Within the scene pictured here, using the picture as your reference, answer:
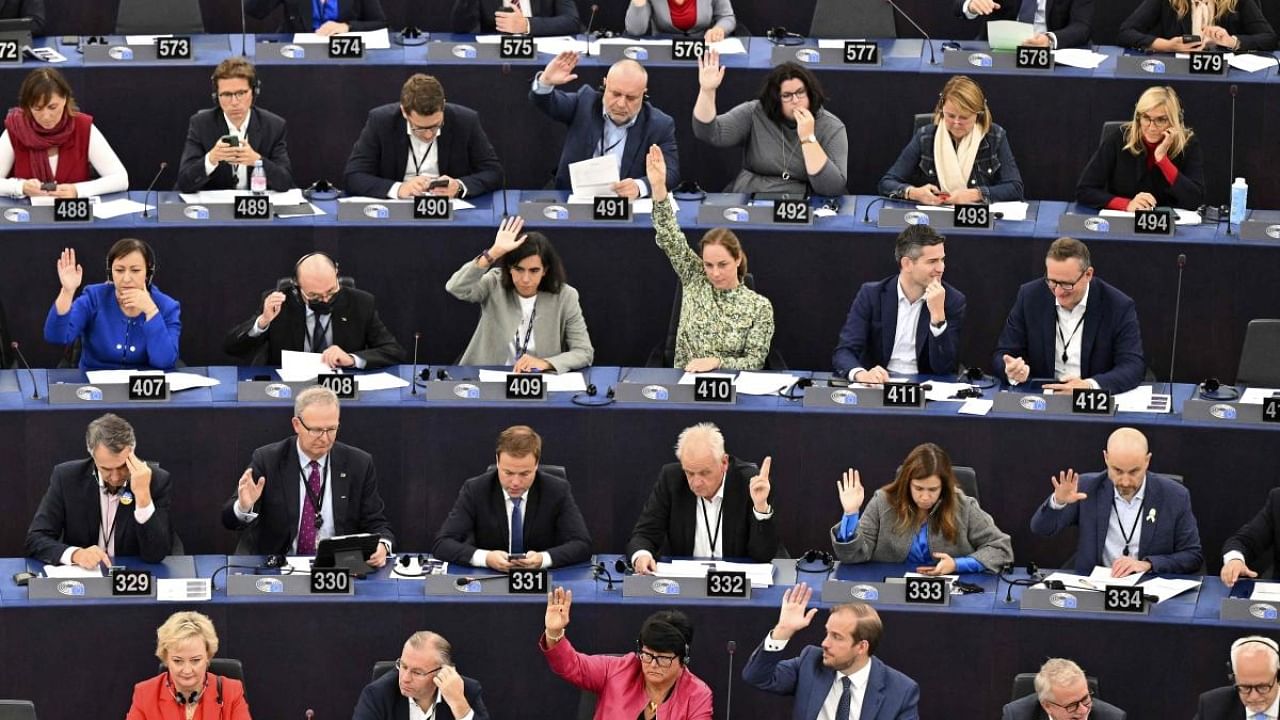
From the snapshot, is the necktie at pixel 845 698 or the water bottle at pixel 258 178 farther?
the water bottle at pixel 258 178

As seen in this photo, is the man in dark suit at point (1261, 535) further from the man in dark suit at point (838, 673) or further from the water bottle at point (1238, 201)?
the water bottle at point (1238, 201)

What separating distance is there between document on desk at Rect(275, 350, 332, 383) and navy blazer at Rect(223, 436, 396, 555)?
0.52 metres

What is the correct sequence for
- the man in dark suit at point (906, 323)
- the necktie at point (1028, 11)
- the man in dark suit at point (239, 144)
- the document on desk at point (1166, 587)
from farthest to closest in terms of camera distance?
the necktie at point (1028, 11)
the man in dark suit at point (239, 144)
the man in dark suit at point (906, 323)
the document on desk at point (1166, 587)

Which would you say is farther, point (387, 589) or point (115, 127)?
point (115, 127)

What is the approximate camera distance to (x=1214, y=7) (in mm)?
10648

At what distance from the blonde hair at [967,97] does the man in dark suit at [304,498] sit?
2833 mm

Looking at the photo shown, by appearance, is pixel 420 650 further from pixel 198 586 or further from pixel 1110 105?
pixel 1110 105

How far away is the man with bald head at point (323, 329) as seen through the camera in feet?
29.1

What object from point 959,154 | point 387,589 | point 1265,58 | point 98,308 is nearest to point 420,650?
point 387,589

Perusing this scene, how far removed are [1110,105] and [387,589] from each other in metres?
4.14

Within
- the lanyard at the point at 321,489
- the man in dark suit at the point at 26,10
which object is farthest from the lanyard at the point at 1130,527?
the man in dark suit at the point at 26,10

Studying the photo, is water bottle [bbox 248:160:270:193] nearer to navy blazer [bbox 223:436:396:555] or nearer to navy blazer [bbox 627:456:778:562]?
navy blazer [bbox 223:436:396:555]

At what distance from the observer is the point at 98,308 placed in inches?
348

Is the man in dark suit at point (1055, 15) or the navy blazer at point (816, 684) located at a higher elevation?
the man in dark suit at point (1055, 15)
